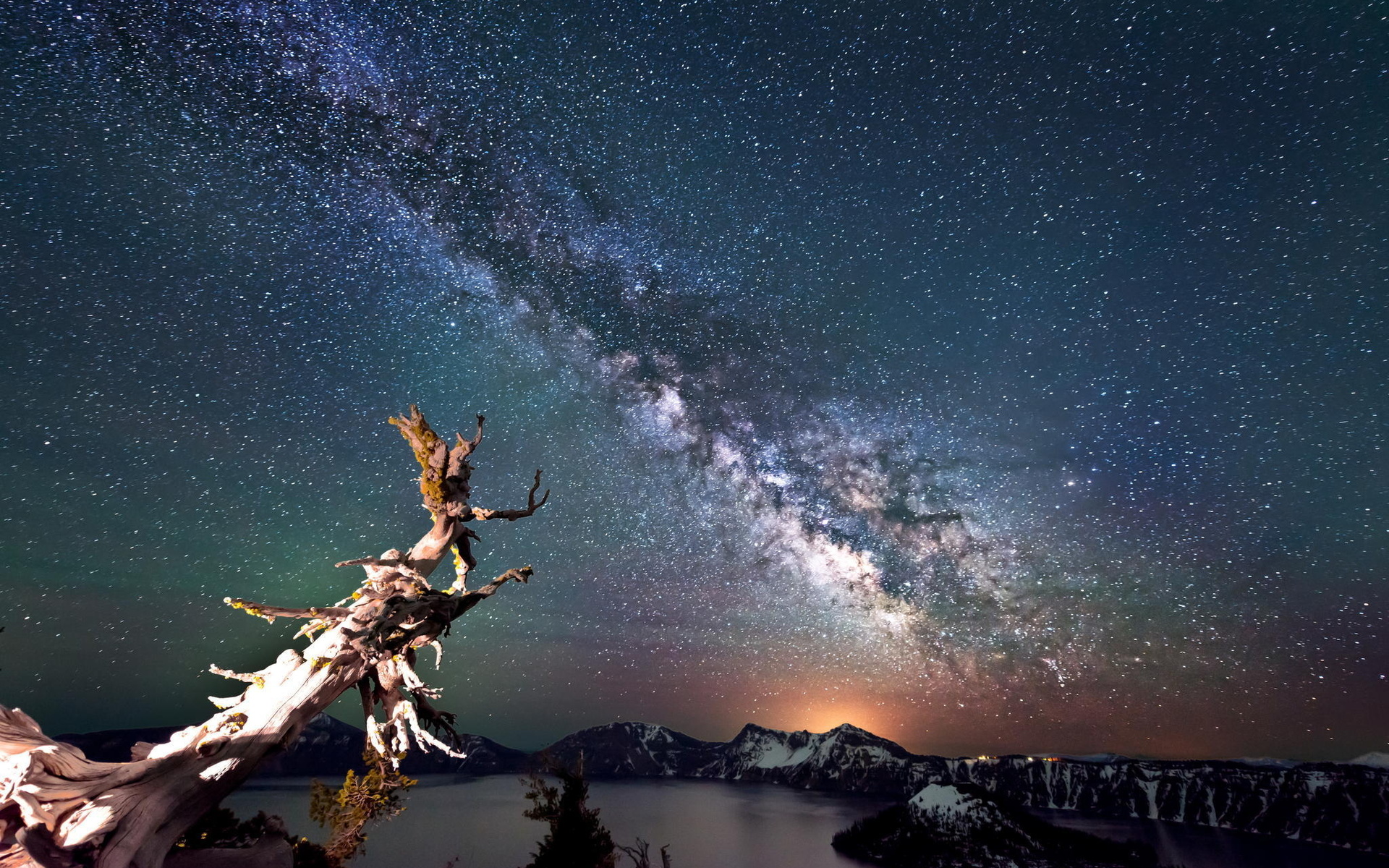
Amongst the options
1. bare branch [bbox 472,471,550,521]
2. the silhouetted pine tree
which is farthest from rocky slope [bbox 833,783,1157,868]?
bare branch [bbox 472,471,550,521]

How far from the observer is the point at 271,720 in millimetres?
7215

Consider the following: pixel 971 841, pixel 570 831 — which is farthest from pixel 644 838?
pixel 570 831

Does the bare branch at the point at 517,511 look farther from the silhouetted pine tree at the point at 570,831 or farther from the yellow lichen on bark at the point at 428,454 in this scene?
the silhouetted pine tree at the point at 570,831

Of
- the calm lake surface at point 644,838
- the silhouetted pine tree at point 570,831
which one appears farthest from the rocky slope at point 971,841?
the silhouetted pine tree at point 570,831

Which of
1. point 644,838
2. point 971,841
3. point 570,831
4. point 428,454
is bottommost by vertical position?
point 971,841

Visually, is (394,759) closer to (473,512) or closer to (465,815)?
(473,512)

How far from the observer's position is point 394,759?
980cm

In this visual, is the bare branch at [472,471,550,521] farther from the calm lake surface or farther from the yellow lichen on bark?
the calm lake surface

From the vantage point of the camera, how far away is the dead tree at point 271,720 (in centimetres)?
518

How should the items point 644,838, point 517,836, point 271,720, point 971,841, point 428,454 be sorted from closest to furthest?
point 271,720, point 428,454, point 517,836, point 644,838, point 971,841

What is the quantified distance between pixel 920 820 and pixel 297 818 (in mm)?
165295

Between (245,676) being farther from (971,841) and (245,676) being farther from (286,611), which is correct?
(971,841)

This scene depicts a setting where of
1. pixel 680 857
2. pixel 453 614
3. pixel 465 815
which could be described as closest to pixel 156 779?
pixel 453 614

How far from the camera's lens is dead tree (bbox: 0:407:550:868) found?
5184 millimetres
